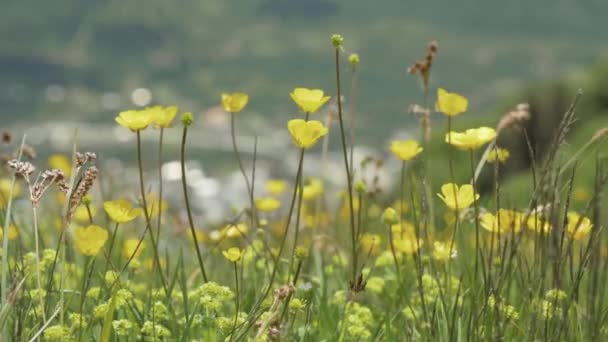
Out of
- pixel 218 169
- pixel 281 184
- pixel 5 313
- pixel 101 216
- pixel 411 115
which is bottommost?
pixel 218 169

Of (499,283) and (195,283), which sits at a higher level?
(499,283)

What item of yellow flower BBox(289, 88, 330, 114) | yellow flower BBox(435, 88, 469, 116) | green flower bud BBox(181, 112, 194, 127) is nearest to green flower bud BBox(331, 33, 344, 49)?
yellow flower BBox(289, 88, 330, 114)

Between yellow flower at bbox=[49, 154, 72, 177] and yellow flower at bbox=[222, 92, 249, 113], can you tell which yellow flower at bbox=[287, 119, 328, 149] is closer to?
yellow flower at bbox=[222, 92, 249, 113]

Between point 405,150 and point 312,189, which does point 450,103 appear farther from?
point 312,189

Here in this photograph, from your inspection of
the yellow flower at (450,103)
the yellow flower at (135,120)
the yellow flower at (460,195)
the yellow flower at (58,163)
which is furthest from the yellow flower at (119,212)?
the yellow flower at (58,163)

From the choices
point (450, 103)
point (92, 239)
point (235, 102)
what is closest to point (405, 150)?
point (450, 103)

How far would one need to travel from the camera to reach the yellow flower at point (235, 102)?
2086 mm

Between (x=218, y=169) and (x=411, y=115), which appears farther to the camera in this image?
(x=218, y=169)

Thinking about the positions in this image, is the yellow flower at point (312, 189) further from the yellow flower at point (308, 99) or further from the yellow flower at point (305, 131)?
the yellow flower at point (305, 131)

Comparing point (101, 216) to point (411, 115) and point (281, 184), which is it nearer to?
point (281, 184)

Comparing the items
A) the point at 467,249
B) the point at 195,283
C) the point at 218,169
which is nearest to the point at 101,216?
the point at 195,283

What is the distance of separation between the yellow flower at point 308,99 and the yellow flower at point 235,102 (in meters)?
0.27

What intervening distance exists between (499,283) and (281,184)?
2.47m

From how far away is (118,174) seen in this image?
514 centimetres
